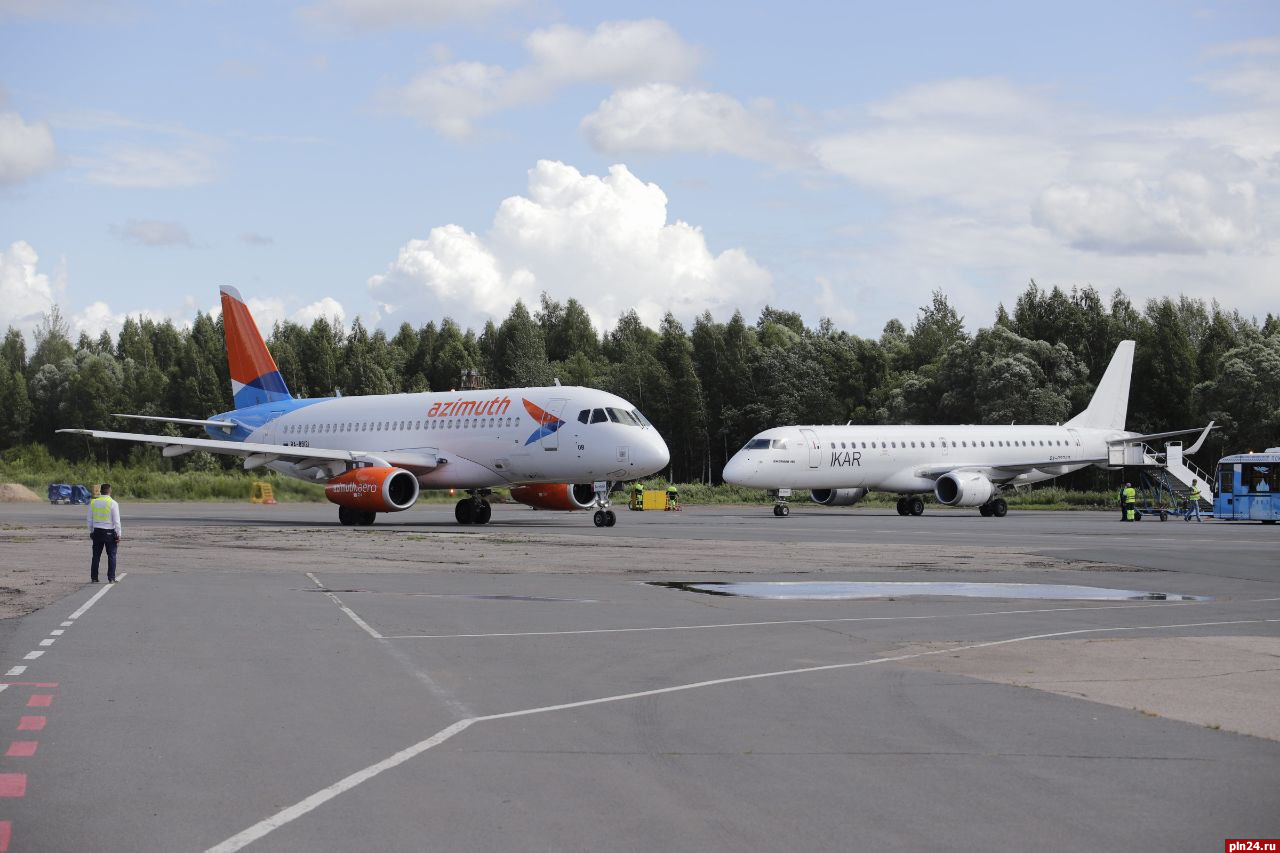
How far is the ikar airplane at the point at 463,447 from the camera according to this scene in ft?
125

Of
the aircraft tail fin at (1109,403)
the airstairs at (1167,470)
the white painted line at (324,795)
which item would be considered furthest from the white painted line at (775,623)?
the aircraft tail fin at (1109,403)

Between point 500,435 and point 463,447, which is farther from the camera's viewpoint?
Result: point 463,447

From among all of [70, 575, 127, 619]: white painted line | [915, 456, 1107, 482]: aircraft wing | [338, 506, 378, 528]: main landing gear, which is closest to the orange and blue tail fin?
Answer: [338, 506, 378, 528]: main landing gear

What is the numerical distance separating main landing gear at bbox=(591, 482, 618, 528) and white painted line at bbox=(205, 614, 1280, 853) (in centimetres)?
2358

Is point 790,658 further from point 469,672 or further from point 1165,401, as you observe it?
point 1165,401

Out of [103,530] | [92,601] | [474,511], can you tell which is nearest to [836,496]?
[474,511]

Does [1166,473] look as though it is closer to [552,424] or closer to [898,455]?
[898,455]

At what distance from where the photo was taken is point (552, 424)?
38562 mm

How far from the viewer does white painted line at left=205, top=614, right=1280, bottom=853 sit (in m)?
6.48

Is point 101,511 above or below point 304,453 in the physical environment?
below

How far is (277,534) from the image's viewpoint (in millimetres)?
34094

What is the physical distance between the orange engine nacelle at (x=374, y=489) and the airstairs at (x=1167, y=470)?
32.3 m

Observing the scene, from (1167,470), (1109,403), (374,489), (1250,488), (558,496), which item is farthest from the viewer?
(1109,403)

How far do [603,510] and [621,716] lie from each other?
29.2m
